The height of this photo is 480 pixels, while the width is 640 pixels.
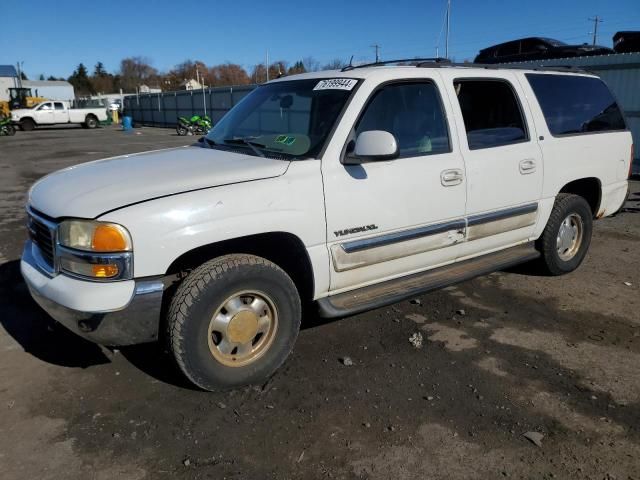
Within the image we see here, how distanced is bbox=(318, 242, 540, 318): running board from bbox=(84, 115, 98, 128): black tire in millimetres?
36516

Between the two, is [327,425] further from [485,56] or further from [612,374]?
[485,56]

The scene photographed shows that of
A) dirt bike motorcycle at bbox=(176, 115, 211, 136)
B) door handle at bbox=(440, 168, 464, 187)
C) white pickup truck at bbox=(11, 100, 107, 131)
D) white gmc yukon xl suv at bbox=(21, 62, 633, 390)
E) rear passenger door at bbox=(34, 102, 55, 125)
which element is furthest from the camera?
rear passenger door at bbox=(34, 102, 55, 125)

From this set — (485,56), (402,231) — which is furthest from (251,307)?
(485,56)

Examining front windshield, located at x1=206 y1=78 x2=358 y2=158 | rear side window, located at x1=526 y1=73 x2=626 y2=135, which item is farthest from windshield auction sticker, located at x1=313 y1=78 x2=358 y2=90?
rear side window, located at x1=526 y1=73 x2=626 y2=135

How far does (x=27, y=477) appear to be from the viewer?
2484mm

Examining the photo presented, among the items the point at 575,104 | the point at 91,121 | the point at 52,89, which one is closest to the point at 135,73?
the point at 52,89

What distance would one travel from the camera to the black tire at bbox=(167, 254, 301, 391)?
113 inches

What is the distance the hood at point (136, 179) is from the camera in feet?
9.30

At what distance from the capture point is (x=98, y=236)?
2.70 metres

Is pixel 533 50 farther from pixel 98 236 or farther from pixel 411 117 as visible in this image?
pixel 98 236

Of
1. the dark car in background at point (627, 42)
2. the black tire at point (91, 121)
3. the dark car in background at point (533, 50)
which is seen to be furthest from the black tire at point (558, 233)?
the black tire at point (91, 121)

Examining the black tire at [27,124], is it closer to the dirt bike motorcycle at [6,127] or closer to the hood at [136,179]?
the dirt bike motorcycle at [6,127]

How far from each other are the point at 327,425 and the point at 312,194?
4.39 ft

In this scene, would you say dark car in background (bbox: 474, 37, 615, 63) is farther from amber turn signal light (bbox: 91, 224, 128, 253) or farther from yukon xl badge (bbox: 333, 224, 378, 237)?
amber turn signal light (bbox: 91, 224, 128, 253)
